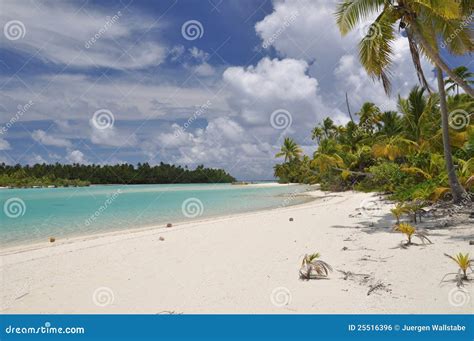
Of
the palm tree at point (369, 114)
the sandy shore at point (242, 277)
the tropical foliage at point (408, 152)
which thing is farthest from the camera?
the palm tree at point (369, 114)

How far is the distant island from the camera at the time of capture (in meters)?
87.0

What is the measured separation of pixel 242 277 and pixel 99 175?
10872 cm

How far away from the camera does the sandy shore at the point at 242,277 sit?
12.8ft

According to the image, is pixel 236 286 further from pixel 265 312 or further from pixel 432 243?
pixel 432 243

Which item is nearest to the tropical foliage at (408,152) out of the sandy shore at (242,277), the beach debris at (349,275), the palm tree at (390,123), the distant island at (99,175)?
the palm tree at (390,123)

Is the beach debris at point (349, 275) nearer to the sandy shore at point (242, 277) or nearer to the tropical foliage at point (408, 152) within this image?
the sandy shore at point (242, 277)

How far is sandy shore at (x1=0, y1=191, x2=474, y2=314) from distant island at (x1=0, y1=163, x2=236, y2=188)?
293ft

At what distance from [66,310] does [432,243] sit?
6221 millimetres

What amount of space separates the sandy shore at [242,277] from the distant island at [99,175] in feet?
293

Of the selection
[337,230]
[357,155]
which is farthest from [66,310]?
[357,155]

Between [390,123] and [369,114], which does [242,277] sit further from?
[369,114]

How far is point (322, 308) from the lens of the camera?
3.73m

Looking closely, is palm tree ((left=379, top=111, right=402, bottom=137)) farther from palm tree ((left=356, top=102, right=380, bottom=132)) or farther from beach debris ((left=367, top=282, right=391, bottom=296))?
beach debris ((left=367, top=282, right=391, bottom=296))

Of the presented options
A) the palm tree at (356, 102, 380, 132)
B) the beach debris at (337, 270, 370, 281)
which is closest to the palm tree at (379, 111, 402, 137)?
the palm tree at (356, 102, 380, 132)
